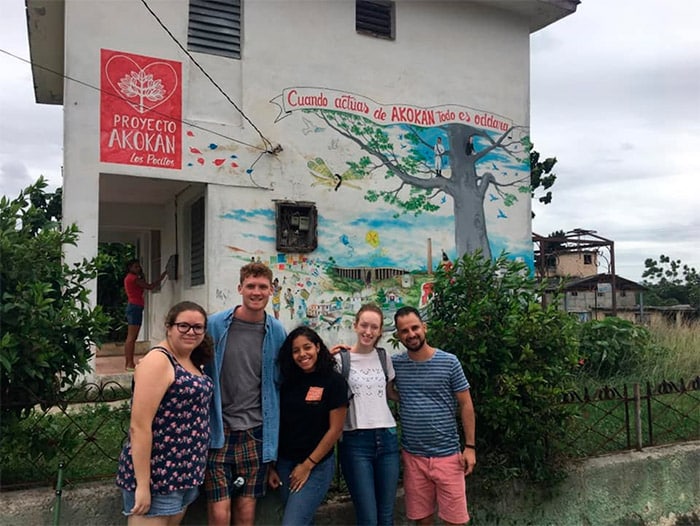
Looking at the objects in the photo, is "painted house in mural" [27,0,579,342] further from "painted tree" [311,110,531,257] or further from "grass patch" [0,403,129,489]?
"grass patch" [0,403,129,489]

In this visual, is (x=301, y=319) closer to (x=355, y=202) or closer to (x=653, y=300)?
(x=355, y=202)

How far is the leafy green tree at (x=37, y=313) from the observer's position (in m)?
3.40

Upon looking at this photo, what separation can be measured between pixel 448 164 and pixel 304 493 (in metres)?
7.47

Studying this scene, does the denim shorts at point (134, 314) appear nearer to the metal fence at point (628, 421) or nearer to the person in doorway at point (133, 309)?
the person in doorway at point (133, 309)

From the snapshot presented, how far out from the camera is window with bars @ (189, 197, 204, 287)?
9070 millimetres

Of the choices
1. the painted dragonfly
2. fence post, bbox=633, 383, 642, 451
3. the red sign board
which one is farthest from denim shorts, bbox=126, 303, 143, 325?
fence post, bbox=633, 383, 642, 451

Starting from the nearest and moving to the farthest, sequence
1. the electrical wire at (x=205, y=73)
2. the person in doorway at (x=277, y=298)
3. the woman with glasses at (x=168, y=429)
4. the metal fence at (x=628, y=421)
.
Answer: the woman with glasses at (x=168, y=429), the metal fence at (x=628, y=421), the electrical wire at (x=205, y=73), the person in doorway at (x=277, y=298)

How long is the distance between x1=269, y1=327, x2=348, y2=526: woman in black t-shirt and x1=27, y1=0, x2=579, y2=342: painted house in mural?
5.03 metres

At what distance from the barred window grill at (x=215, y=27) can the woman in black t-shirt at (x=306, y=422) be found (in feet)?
20.4

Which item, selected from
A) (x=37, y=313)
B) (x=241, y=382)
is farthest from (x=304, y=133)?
(x=241, y=382)

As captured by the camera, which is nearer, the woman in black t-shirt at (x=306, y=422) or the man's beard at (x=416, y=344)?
the woman in black t-shirt at (x=306, y=422)

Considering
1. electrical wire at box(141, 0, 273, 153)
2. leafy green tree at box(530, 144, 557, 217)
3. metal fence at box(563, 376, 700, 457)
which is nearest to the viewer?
metal fence at box(563, 376, 700, 457)

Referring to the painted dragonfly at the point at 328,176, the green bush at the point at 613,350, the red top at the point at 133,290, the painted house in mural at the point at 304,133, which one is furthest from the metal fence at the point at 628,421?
the red top at the point at 133,290

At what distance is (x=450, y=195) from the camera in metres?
9.88
